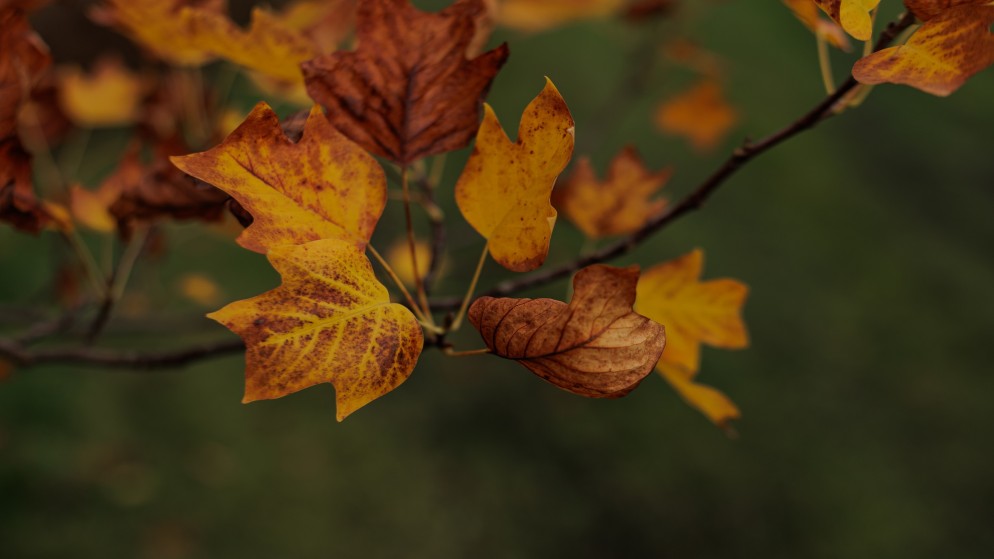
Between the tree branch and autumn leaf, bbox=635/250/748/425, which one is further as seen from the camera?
autumn leaf, bbox=635/250/748/425

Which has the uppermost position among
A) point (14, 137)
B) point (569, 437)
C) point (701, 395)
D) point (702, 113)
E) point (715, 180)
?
point (14, 137)

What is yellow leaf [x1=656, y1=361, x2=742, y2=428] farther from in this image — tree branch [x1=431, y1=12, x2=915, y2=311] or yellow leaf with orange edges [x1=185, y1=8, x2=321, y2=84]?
yellow leaf with orange edges [x1=185, y1=8, x2=321, y2=84]

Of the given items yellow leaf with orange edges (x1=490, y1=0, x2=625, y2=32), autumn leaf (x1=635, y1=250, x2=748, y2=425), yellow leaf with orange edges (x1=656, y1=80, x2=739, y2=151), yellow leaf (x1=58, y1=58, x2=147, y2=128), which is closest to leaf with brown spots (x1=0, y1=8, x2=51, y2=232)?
autumn leaf (x1=635, y1=250, x2=748, y2=425)

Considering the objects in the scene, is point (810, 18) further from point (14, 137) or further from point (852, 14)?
point (14, 137)

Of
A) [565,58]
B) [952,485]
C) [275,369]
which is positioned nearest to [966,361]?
[952,485]

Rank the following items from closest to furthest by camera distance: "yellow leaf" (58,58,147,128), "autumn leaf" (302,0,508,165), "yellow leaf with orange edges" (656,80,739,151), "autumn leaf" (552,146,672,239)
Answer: "autumn leaf" (302,0,508,165) < "autumn leaf" (552,146,672,239) < "yellow leaf" (58,58,147,128) < "yellow leaf with orange edges" (656,80,739,151)

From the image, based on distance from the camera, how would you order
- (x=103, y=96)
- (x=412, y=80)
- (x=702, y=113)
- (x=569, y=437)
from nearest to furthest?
1. (x=412, y=80)
2. (x=103, y=96)
3. (x=702, y=113)
4. (x=569, y=437)

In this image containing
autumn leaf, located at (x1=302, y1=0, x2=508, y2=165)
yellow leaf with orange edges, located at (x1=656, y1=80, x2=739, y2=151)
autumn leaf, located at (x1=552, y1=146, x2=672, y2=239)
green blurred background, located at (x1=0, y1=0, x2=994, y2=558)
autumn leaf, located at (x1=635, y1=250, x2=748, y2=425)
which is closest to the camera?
autumn leaf, located at (x1=302, y1=0, x2=508, y2=165)

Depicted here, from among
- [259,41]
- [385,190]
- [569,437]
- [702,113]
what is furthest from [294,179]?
[569,437]
